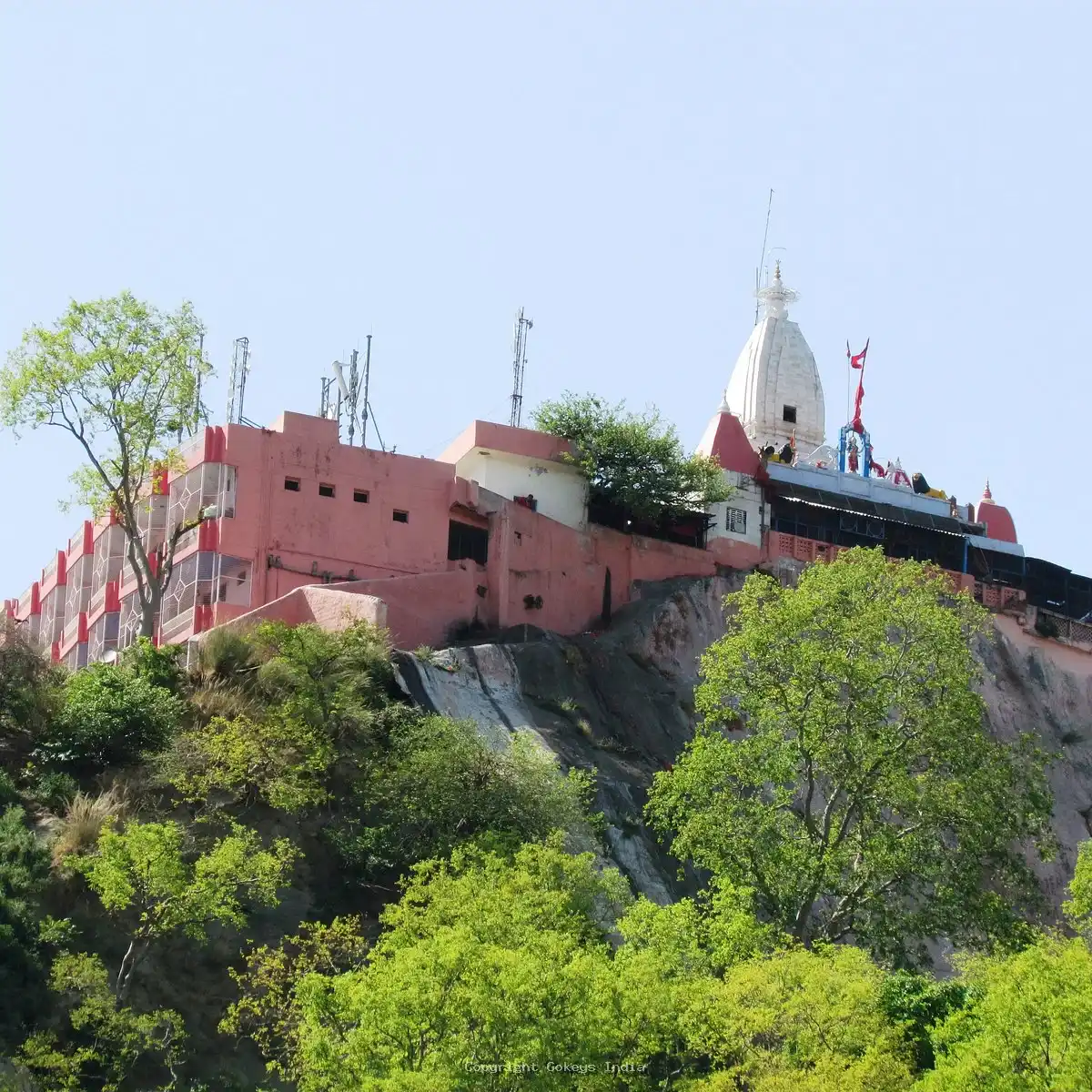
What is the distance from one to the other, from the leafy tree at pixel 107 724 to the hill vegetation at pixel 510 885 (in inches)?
2.4

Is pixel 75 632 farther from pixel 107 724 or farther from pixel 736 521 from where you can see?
pixel 736 521

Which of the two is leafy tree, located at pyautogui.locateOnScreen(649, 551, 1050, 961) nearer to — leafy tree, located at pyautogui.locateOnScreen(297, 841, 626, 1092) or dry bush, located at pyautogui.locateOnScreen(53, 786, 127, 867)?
leafy tree, located at pyautogui.locateOnScreen(297, 841, 626, 1092)

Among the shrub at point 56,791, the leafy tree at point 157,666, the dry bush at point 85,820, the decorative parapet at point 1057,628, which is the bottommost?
the dry bush at point 85,820

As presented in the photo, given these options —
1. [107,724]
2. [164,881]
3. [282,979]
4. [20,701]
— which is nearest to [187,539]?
[20,701]

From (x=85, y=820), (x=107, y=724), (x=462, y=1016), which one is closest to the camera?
(x=462, y=1016)

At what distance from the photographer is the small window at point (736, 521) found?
205ft

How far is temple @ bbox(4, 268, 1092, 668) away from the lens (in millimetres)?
54750

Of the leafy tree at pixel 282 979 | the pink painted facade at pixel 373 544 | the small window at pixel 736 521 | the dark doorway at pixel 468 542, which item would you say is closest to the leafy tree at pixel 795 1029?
the leafy tree at pixel 282 979

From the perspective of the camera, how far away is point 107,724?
46125 millimetres

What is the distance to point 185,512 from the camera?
56094 mm

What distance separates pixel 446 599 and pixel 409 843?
10801 millimetres

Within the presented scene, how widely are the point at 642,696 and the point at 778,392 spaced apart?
20331 millimetres

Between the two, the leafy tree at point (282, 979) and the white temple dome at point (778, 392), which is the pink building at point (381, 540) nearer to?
the leafy tree at point (282, 979)

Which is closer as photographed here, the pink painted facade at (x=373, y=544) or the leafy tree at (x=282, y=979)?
the leafy tree at (x=282, y=979)
